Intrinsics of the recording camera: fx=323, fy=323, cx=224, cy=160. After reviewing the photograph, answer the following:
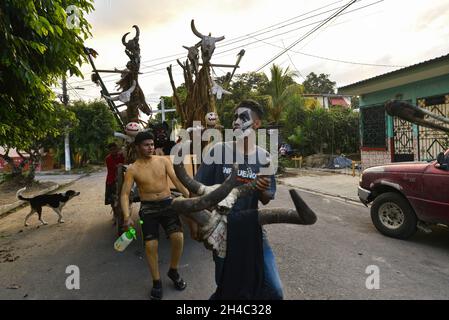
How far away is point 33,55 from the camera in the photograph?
180 inches

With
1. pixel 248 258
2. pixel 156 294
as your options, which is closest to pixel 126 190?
pixel 156 294

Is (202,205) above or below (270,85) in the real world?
below

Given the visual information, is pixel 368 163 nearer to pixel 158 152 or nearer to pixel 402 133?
pixel 402 133

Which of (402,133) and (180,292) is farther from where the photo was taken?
(402,133)

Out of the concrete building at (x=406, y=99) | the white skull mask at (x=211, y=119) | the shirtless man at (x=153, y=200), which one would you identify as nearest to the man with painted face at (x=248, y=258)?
the shirtless man at (x=153, y=200)

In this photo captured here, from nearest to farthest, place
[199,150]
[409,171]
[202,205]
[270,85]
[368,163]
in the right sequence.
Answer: [202,205], [199,150], [409,171], [368,163], [270,85]

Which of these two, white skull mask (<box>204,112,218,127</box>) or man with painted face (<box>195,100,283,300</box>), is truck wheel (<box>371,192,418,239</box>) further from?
man with painted face (<box>195,100,283,300</box>)

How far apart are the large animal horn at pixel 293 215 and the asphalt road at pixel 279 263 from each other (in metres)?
1.67

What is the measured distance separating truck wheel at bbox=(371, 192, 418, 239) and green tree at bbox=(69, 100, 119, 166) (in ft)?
73.0

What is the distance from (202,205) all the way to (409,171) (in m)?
4.59
